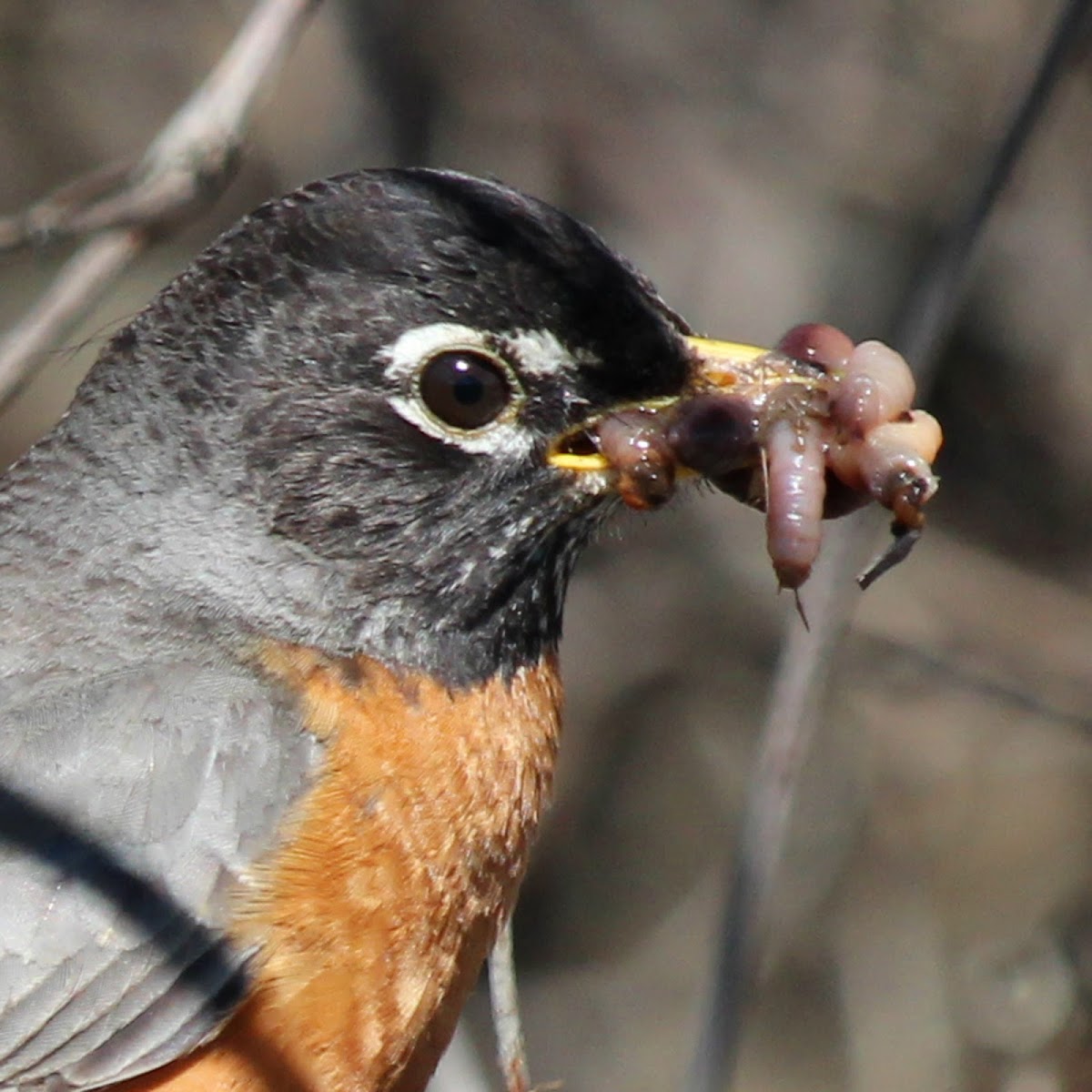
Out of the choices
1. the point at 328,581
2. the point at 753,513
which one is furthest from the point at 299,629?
the point at 753,513

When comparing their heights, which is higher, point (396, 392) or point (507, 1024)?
point (396, 392)

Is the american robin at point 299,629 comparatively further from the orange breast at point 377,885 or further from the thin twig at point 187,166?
the thin twig at point 187,166

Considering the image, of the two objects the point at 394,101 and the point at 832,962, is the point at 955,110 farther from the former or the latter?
the point at 832,962

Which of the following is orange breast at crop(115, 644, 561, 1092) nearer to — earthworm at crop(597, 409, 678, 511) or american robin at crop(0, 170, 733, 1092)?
american robin at crop(0, 170, 733, 1092)

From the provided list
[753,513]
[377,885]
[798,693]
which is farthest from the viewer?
[753,513]

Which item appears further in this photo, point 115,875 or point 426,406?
point 426,406

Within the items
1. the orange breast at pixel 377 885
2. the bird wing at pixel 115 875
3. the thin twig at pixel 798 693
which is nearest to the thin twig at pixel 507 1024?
the orange breast at pixel 377 885

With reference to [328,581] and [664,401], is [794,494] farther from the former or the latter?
[328,581]
